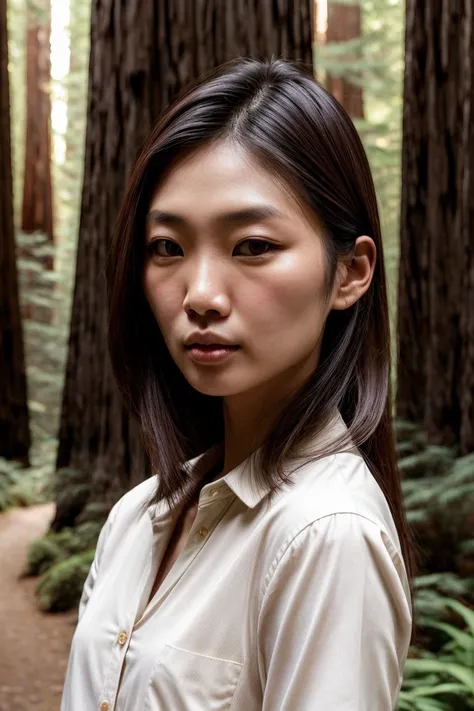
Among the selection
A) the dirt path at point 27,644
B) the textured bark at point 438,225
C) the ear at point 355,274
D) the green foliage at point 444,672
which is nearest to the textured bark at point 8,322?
the dirt path at point 27,644

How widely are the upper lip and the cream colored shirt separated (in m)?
0.23

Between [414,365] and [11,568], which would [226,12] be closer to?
[414,365]

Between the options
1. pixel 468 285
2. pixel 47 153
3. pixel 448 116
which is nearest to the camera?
pixel 468 285

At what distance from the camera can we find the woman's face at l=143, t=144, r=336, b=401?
1397mm

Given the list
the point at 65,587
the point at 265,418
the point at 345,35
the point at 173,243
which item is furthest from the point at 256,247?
the point at 345,35

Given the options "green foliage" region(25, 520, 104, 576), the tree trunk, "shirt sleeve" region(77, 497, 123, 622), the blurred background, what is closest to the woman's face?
"shirt sleeve" region(77, 497, 123, 622)

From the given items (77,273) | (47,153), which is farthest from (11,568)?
(47,153)

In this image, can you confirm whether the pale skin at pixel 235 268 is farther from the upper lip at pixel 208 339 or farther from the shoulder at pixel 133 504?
the shoulder at pixel 133 504

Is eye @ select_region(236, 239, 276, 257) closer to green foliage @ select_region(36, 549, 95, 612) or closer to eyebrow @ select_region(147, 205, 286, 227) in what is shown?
eyebrow @ select_region(147, 205, 286, 227)

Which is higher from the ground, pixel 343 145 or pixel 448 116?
pixel 448 116

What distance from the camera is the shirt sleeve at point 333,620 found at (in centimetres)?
119

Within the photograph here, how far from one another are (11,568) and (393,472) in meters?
4.91

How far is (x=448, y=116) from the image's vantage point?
5848 mm

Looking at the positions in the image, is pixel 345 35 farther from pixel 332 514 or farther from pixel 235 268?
pixel 332 514
